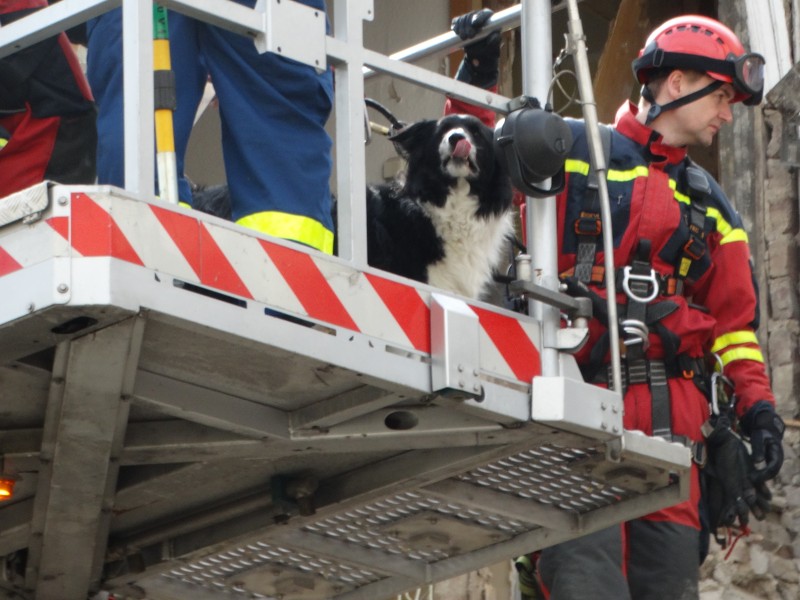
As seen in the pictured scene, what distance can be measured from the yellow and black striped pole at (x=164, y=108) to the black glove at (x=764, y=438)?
231cm

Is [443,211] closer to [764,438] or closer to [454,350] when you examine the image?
[764,438]

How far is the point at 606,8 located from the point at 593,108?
684cm

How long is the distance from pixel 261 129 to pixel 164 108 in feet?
1.06

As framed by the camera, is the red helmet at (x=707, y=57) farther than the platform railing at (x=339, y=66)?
Yes

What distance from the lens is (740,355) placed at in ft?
19.7

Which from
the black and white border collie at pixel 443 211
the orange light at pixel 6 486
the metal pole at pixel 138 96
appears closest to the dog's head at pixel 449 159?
the black and white border collie at pixel 443 211

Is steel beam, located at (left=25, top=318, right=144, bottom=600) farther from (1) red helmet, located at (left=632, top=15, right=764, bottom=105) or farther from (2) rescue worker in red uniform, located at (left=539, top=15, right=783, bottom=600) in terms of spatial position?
(1) red helmet, located at (left=632, top=15, right=764, bottom=105)

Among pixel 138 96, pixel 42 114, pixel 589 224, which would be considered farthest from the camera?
pixel 589 224

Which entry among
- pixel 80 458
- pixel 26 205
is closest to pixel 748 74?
pixel 80 458

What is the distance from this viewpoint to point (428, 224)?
611 centimetres

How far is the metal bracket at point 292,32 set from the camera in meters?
4.32

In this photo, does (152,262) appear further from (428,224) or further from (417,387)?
(428,224)

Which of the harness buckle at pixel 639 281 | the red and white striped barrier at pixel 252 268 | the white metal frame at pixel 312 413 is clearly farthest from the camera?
the harness buckle at pixel 639 281

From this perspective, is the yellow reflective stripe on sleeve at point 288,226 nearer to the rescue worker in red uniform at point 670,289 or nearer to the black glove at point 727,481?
the rescue worker in red uniform at point 670,289
